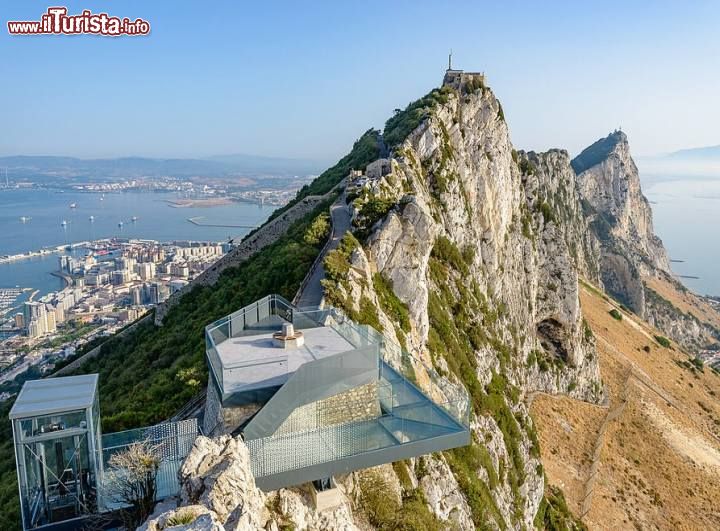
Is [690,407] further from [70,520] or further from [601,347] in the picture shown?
[70,520]

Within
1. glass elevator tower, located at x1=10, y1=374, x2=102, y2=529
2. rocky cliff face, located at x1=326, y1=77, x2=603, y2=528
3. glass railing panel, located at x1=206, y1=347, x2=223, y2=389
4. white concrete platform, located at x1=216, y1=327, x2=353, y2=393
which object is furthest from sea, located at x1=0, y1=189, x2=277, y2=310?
glass elevator tower, located at x1=10, y1=374, x2=102, y2=529

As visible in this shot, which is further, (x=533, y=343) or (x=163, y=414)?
(x=533, y=343)

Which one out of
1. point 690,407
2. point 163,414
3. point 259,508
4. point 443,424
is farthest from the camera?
point 690,407

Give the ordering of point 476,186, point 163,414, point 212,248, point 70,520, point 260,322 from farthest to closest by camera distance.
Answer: point 212,248, point 476,186, point 163,414, point 260,322, point 70,520

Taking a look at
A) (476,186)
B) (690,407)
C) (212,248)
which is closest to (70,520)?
(476,186)

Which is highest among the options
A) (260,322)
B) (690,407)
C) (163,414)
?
(260,322)

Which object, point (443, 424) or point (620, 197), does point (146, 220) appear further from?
point (443, 424)

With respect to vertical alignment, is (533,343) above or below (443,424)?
below
